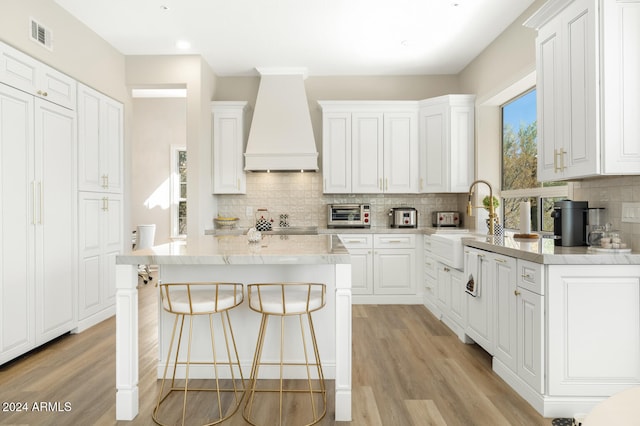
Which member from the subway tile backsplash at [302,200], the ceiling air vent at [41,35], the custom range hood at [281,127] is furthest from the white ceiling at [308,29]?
the subway tile backsplash at [302,200]

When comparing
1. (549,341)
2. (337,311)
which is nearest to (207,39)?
(337,311)

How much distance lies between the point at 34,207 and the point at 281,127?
2.88m

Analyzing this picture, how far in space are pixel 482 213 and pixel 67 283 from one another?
14.9 ft

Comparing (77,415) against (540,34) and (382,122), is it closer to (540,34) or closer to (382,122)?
(540,34)

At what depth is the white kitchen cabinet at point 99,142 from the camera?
12.8ft

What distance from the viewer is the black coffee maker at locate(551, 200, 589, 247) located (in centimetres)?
269

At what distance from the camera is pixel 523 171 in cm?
426

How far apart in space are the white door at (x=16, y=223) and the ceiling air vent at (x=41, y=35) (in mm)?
551

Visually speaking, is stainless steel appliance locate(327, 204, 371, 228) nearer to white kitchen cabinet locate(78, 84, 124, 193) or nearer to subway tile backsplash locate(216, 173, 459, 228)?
subway tile backsplash locate(216, 173, 459, 228)

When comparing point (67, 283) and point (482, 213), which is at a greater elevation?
point (482, 213)

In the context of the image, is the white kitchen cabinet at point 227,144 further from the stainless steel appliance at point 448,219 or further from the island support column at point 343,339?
the island support column at point 343,339

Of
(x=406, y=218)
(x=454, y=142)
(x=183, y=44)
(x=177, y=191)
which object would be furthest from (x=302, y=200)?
(x=177, y=191)

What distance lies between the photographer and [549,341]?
7.36ft

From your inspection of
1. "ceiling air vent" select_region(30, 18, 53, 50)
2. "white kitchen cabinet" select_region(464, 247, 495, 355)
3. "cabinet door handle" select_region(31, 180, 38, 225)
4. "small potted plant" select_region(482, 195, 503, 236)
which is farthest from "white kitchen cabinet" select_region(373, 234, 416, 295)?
"ceiling air vent" select_region(30, 18, 53, 50)
